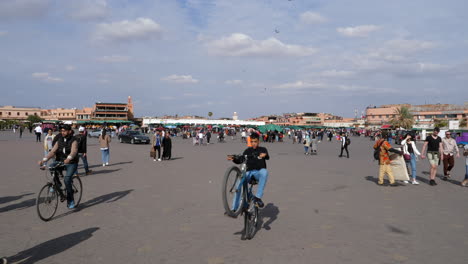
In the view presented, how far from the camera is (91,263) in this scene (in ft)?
12.2

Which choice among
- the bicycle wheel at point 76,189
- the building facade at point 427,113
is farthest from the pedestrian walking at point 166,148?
the building facade at point 427,113

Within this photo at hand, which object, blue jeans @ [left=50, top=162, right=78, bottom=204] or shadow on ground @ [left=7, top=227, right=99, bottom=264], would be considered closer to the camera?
shadow on ground @ [left=7, top=227, right=99, bottom=264]

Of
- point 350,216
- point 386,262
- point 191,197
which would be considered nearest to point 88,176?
point 191,197

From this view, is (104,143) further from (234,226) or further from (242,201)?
(242,201)

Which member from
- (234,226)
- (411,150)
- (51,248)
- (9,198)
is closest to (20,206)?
(9,198)

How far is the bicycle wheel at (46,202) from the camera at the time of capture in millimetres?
5293

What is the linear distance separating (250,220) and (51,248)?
258 cm

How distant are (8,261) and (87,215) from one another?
6.89ft

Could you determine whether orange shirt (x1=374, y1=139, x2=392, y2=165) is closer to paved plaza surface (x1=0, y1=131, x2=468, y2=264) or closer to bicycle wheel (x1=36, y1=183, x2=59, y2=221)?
paved plaza surface (x1=0, y1=131, x2=468, y2=264)

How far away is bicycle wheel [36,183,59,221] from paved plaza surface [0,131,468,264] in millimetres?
171

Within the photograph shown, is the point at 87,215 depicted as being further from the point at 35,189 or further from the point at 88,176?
the point at 88,176

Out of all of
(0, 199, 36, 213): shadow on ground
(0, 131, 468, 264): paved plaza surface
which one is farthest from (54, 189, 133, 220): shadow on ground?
(0, 199, 36, 213): shadow on ground

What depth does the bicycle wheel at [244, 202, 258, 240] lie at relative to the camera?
451 centimetres

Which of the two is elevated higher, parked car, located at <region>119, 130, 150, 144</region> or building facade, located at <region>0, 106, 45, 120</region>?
building facade, located at <region>0, 106, 45, 120</region>
